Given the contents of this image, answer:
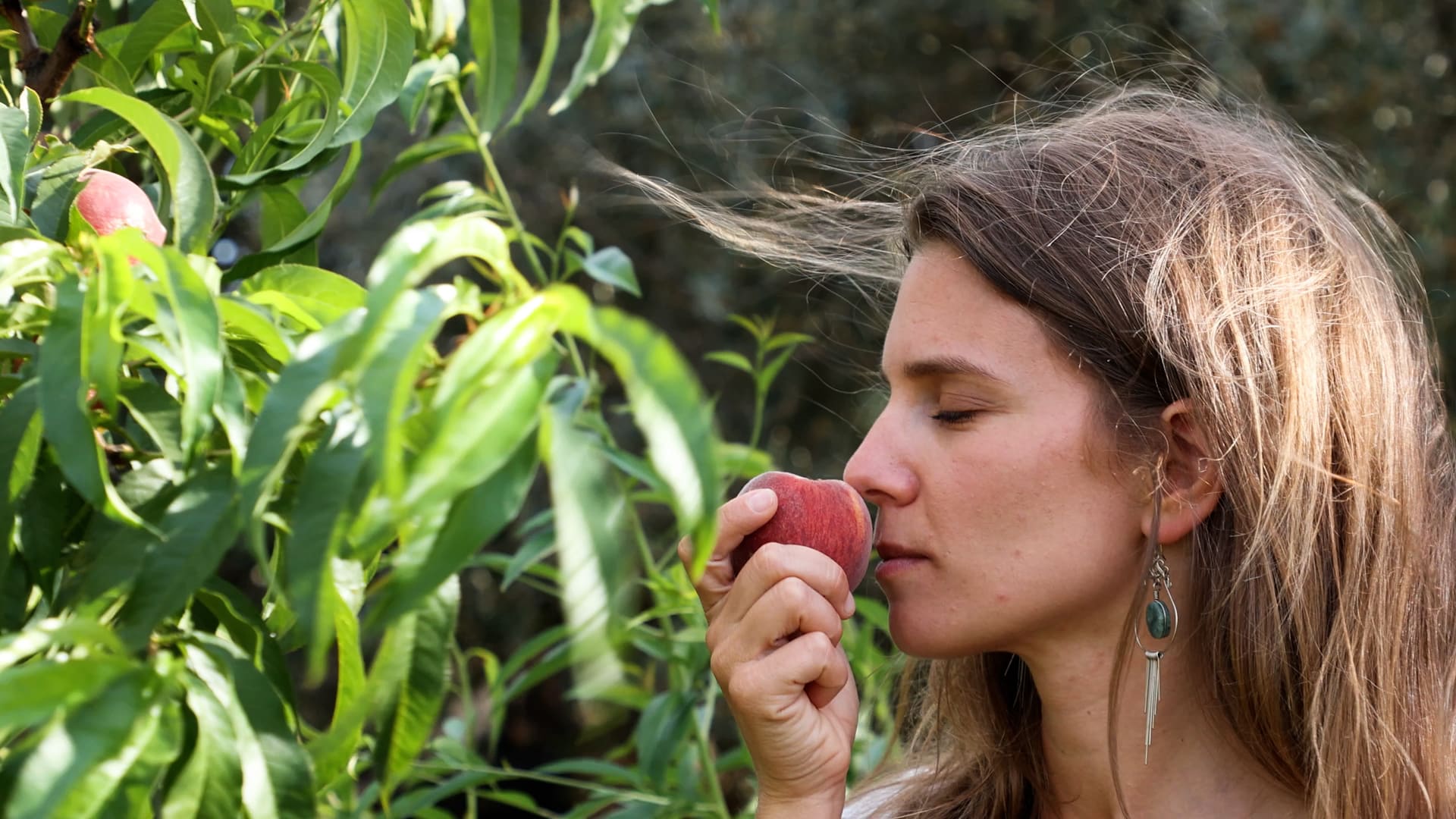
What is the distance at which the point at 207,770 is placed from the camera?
0.55m

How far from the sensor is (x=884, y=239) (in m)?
1.63

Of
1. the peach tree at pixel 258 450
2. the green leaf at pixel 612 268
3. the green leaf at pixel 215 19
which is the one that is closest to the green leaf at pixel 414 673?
the peach tree at pixel 258 450

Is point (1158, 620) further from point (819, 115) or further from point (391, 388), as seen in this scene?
point (819, 115)

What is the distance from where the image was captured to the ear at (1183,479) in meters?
1.21

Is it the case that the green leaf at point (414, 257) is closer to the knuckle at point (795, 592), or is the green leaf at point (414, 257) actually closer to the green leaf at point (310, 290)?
the green leaf at point (310, 290)

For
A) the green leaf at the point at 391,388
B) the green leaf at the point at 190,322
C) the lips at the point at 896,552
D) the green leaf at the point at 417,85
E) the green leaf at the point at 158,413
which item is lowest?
the lips at the point at 896,552

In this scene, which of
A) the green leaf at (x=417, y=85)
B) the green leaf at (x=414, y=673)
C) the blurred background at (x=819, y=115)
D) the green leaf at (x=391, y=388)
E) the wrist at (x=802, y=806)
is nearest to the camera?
the green leaf at (x=391, y=388)

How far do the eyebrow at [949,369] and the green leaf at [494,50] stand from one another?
558 millimetres

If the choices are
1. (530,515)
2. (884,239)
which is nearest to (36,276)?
(884,239)

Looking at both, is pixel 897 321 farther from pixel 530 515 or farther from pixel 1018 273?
pixel 530 515

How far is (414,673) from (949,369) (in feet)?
2.34

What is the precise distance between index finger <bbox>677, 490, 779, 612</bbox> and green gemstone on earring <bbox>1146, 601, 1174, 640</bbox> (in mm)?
361

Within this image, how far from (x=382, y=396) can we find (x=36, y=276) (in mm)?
282

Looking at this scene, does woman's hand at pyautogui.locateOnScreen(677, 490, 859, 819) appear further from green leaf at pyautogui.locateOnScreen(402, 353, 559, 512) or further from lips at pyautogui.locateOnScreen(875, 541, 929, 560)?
green leaf at pyautogui.locateOnScreen(402, 353, 559, 512)
